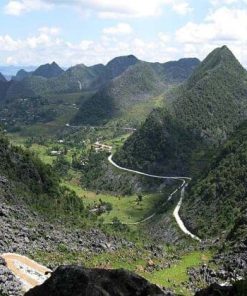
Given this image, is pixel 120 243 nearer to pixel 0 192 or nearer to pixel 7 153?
pixel 0 192

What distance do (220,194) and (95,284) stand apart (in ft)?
405

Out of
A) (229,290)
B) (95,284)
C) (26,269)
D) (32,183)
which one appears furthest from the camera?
(32,183)

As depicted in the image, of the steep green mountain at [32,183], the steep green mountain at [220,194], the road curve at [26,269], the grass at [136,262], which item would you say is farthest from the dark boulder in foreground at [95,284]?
the steep green mountain at [220,194]

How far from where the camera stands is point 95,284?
29000 millimetres

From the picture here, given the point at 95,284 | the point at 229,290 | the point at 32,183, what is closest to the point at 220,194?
the point at 32,183

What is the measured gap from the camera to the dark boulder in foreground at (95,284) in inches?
1136

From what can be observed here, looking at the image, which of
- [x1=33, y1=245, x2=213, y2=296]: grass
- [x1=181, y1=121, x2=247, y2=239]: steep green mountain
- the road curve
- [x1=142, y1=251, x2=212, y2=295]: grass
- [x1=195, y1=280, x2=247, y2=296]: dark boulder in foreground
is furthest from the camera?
[x1=181, y1=121, x2=247, y2=239]: steep green mountain

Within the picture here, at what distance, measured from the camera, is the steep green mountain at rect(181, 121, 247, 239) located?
130500mm

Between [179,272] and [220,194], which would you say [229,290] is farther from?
[220,194]

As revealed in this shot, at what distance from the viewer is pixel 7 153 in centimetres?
11112

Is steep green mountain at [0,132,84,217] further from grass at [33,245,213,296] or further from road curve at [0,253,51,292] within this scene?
road curve at [0,253,51,292]

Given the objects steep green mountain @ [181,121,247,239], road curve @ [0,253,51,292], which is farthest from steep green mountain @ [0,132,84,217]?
steep green mountain @ [181,121,247,239]

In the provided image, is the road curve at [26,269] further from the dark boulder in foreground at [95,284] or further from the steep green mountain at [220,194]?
the steep green mountain at [220,194]

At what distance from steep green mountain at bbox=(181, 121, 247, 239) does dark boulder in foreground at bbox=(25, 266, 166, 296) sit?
304 ft
